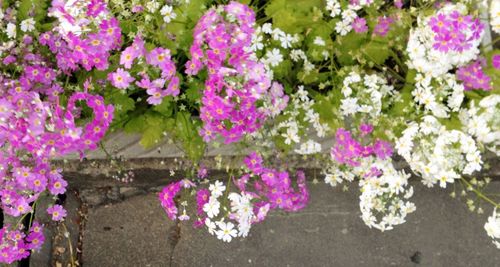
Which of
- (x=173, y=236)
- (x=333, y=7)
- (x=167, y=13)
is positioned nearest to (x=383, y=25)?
(x=333, y=7)

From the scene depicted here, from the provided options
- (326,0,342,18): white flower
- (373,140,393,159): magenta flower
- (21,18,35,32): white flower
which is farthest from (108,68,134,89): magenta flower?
(373,140,393,159): magenta flower

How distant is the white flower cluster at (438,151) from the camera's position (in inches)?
89.7

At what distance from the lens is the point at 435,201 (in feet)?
11.3

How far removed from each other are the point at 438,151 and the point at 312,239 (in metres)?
1.39

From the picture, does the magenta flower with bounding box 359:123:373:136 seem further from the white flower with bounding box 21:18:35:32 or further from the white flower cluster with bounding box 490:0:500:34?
the white flower with bounding box 21:18:35:32

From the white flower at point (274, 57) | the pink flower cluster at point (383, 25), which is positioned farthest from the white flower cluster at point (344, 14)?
the white flower at point (274, 57)

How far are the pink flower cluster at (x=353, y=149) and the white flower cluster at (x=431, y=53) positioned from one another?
1.18ft

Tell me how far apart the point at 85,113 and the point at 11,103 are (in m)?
0.54

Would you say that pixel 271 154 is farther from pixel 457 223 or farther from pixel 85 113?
pixel 457 223

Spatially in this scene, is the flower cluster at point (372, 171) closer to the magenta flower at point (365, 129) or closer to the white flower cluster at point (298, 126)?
the magenta flower at point (365, 129)

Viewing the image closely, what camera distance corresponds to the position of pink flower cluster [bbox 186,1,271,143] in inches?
90.7

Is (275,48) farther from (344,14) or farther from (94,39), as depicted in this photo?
(94,39)

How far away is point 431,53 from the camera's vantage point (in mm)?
2387

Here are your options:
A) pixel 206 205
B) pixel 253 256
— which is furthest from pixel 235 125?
pixel 253 256
